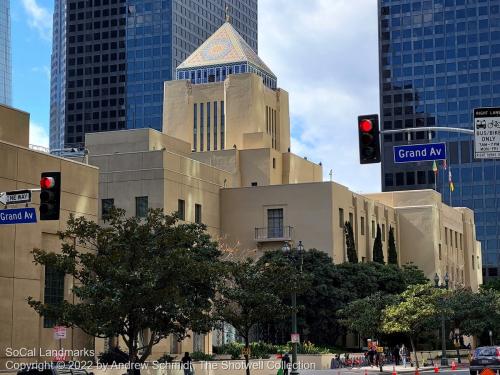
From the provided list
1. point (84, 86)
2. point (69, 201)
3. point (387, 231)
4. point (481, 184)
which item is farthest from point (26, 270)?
point (84, 86)

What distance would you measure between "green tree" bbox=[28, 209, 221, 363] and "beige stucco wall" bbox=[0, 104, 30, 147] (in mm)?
10268

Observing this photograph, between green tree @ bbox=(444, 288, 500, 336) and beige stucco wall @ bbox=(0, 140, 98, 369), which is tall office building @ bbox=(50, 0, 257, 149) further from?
beige stucco wall @ bbox=(0, 140, 98, 369)

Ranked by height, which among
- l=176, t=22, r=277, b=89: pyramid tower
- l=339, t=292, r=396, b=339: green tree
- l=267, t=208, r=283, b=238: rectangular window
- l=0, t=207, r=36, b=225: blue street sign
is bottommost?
l=339, t=292, r=396, b=339: green tree

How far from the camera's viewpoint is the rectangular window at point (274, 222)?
76188mm

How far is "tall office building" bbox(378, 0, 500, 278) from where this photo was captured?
164 m

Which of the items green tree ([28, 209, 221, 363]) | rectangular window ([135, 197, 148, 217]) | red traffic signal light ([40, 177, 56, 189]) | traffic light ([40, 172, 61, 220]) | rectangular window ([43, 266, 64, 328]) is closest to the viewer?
traffic light ([40, 172, 61, 220])

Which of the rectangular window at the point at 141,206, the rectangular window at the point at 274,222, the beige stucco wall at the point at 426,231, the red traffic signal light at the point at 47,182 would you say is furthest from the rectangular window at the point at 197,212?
the red traffic signal light at the point at 47,182

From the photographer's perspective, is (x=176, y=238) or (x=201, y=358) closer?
(x=176, y=238)

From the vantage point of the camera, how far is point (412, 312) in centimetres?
5941

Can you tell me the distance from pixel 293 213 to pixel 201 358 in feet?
82.5

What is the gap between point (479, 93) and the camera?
164875 mm

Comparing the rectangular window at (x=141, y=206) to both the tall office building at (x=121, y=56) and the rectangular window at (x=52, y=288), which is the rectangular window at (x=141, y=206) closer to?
Answer: the rectangular window at (x=52, y=288)

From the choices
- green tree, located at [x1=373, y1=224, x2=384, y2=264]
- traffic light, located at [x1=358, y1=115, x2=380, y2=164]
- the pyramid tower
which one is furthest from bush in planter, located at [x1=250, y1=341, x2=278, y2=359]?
the pyramid tower

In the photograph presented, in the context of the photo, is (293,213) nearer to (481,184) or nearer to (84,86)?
(481,184)
